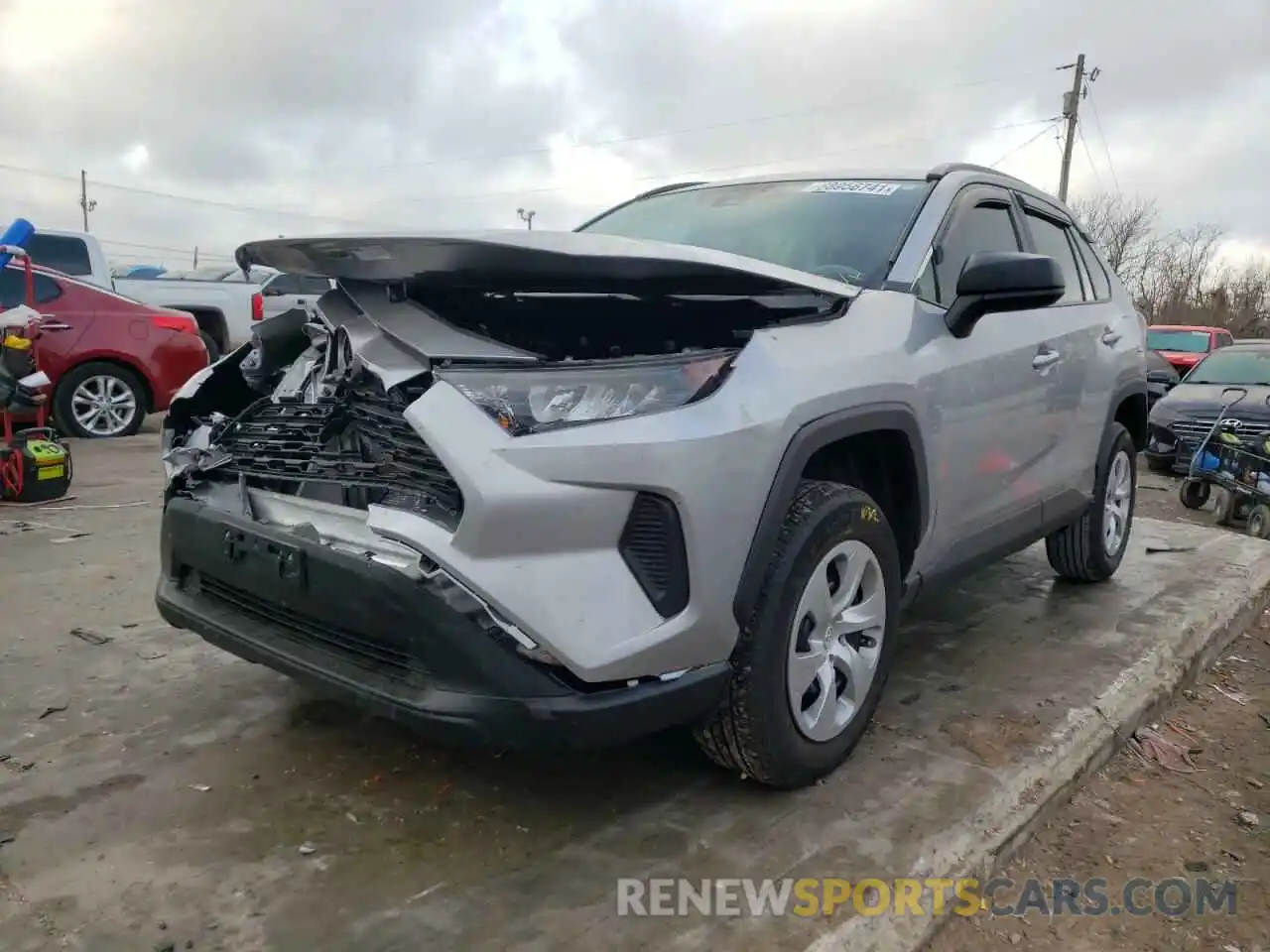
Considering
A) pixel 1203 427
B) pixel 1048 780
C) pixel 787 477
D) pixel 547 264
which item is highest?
pixel 547 264

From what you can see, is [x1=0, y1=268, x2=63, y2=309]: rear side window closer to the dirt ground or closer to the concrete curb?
the concrete curb

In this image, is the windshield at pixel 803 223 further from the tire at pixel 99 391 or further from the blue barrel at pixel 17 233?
the tire at pixel 99 391

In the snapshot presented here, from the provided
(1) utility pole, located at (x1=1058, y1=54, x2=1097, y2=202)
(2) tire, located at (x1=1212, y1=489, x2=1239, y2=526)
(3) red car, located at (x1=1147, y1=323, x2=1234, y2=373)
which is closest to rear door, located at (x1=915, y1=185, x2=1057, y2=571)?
(2) tire, located at (x1=1212, y1=489, x2=1239, y2=526)

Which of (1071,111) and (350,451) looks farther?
(1071,111)

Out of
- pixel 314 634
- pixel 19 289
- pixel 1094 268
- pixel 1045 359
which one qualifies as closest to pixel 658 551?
pixel 314 634

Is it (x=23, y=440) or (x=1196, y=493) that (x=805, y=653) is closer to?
(x=23, y=440)

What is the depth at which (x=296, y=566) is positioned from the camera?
2357mm

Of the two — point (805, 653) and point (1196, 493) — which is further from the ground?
point (805, 653)

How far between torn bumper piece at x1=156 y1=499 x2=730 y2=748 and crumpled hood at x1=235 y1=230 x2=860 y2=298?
28.0 inches

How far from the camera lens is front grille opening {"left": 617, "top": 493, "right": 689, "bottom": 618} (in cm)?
217

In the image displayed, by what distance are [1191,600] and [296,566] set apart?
3.98 metres

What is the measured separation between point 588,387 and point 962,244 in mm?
1874

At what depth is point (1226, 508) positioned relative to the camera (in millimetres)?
7688

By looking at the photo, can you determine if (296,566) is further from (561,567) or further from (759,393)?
(759,393)
